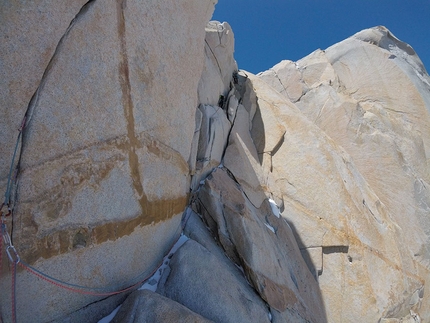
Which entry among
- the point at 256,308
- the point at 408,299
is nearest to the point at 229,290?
the point at 256,308

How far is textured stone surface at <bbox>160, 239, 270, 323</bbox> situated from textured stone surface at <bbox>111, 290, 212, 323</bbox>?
53 cm

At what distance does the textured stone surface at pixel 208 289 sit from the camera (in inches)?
181

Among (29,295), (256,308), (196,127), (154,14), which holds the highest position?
(154,14)

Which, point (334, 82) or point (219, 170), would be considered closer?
point (219, 170)

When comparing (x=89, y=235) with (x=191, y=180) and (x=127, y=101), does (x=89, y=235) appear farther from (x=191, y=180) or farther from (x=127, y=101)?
(x=191, y=180)

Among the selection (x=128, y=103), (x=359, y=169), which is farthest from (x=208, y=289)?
(x=359, y=169)

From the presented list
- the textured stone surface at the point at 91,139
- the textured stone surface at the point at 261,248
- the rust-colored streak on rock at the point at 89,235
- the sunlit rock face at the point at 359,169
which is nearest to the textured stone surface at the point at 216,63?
the sunlit rock face at the point at 359,169

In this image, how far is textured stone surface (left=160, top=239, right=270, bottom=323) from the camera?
15.0 ft

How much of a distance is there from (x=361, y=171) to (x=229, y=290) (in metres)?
7.80

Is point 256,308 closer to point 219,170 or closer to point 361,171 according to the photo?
point 219,170

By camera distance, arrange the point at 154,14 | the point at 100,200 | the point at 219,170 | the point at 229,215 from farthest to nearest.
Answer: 1. the point at 219,170
2. the point at 229,215
3. the point at 154,14
4. the point at 100,200

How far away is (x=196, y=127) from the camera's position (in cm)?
675

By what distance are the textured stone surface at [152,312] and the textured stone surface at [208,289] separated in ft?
1.74

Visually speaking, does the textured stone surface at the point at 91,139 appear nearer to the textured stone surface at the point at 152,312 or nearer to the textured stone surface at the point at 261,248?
the textured stone surface at the point at 152,312
